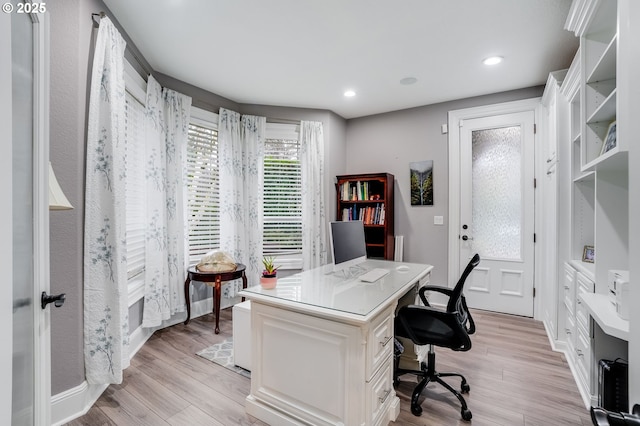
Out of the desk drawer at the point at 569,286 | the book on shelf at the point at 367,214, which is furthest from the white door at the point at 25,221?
the book on shelf at the point at 367,214

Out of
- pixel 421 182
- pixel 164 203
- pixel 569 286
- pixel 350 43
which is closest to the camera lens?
pixel 569 286

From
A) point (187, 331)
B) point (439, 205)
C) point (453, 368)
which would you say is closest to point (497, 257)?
point (439, 205)

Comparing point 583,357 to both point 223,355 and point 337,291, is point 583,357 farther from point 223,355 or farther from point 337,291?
Result: point 223,355

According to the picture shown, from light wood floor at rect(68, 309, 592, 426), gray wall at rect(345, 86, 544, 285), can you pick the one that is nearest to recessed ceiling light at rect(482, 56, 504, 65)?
gray wall at rect(345, 86, 544, 285)

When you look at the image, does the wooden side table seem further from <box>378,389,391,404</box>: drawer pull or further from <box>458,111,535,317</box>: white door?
<box>458,111,535,317</box>: white door

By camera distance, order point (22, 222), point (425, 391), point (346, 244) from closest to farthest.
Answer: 1. point (22, 222)
2. point (425, 391)
3. point (346, 244)

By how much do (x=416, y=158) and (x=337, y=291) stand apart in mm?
2874

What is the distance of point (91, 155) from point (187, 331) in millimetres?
→ 2029

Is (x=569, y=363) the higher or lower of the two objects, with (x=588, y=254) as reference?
lower

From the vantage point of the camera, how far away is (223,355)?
2648 mm

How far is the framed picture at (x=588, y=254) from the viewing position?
231 centimetres

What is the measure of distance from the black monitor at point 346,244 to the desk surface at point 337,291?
0.37 feet

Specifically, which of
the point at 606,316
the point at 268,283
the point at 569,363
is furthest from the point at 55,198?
the point at 569,363

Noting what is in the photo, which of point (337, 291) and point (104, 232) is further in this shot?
point (104, 232)
